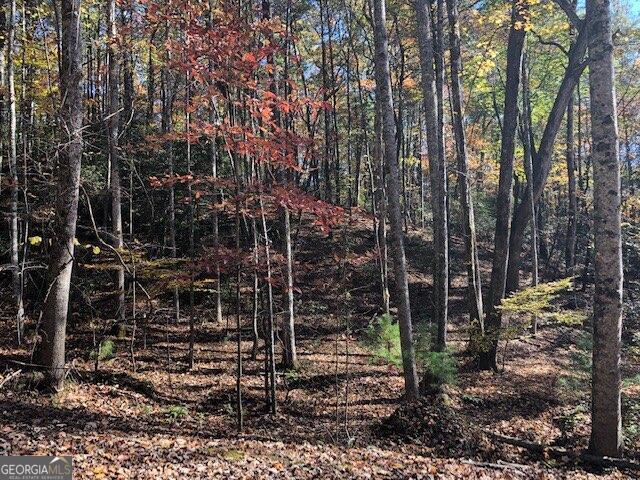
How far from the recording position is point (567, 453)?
661 cm

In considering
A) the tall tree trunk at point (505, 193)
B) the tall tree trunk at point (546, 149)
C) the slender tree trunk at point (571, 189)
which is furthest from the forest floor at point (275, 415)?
the slender tree trunk at point (571, 189)

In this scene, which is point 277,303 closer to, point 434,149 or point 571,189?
point 434,149

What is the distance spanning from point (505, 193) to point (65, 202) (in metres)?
9.98

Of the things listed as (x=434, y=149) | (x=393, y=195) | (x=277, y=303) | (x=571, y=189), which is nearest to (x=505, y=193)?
(x=434, y=149)

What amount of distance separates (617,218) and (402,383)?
6382mm

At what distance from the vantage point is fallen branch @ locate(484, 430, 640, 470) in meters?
6.04

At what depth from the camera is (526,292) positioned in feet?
34.4

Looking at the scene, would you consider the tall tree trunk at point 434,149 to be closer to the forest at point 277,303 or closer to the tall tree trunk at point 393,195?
the forest at point 277,303

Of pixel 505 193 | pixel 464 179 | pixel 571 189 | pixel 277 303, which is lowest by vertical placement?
pixel 277 303

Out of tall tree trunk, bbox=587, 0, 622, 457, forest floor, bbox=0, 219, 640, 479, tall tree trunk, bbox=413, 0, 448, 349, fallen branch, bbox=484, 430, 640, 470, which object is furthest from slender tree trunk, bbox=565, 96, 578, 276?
tall tree trunk, bbox=587, 0, 622, 457

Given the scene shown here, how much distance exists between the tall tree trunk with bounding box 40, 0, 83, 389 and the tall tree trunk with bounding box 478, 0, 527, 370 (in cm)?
944

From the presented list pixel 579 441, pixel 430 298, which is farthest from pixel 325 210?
pixel 430 298

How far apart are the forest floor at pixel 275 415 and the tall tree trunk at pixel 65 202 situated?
0.68 m

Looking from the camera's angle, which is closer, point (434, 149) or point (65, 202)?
point (65, 202)
